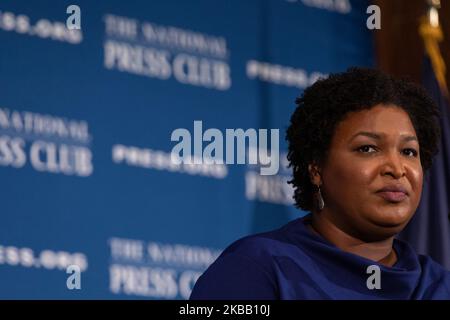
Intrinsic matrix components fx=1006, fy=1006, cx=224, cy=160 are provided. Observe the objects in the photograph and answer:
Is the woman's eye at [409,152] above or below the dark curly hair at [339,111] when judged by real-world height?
below

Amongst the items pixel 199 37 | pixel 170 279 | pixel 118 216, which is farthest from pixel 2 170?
pixel 199 37

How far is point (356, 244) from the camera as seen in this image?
259cm

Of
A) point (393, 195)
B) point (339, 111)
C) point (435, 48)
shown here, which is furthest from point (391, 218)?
point (435, 48)

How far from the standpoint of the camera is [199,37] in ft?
13.2

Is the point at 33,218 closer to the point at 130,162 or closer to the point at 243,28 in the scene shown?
the point at 130,162

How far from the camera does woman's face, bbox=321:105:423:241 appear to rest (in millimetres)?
2502

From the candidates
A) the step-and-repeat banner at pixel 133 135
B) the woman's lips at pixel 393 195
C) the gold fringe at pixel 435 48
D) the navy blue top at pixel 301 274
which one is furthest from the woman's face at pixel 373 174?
the gold fringe at pixel 435 48

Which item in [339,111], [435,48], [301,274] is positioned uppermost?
[435,48]

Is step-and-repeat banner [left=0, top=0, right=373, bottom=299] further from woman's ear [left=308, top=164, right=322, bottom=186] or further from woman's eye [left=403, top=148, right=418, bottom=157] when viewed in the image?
woman's eye [left=403, top=148, right=418, bottom=157]

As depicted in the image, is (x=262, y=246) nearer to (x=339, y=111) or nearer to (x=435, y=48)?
(x=339, y=111)

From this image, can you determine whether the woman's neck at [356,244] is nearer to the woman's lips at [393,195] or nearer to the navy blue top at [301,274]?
the navy blue top at [301,274]

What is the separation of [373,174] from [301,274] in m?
0.32

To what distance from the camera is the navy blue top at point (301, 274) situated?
234 centimetres

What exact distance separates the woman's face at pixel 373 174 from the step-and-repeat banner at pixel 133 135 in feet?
3.97
